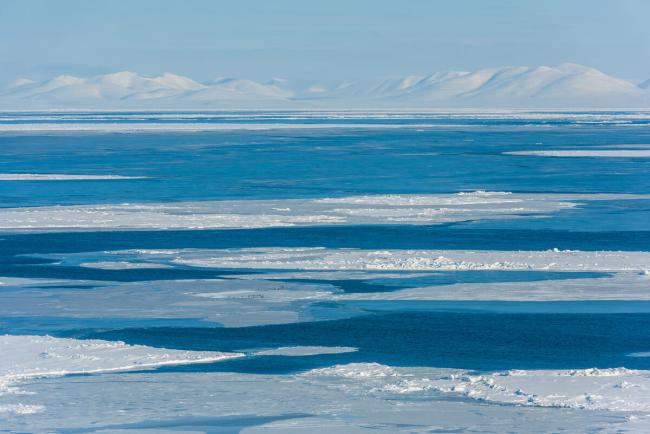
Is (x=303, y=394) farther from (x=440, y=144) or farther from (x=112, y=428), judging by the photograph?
(x=440, y=144)

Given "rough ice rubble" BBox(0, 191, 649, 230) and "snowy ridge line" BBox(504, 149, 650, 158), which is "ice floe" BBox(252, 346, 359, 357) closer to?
"rough ice rubble" BBox(0, 191, 649, 230)

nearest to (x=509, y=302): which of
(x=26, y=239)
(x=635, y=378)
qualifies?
(x=635, y=378)

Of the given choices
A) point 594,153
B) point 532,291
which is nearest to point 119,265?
point 532,291

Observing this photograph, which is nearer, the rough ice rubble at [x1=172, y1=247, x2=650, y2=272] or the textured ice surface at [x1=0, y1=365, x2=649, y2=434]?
the textured ice surface at [x1=0, y1=365, x2=649, y2=434]

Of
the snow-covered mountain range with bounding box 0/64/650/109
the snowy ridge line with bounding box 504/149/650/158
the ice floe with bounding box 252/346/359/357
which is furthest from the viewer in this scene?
the snow-covered mountain range with bounding box 0/64/650/109

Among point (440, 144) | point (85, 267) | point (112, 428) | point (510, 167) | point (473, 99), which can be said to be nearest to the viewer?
point (112, 428)

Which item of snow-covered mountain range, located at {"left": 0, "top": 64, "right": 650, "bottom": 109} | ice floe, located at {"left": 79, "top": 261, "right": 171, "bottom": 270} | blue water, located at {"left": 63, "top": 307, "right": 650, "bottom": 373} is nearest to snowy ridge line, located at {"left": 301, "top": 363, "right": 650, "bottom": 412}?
blue water, located at {"left": 63, "top": 307, "right": 650, "bottom": 373}

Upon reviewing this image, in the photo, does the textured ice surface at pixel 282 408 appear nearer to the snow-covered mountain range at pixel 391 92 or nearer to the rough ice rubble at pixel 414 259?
the rough ice rubble at pixel 414 259
